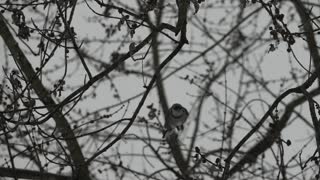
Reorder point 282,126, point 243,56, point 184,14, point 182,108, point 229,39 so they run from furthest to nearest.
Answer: point 229,39 → point 243,56 → point 182,108 → point 282,126 → point 184,14

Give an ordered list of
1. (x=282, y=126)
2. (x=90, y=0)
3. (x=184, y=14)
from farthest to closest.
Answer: (x=282, y=126) < (x=90, y=0) < (x=184, y=14)

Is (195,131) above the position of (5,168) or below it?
above

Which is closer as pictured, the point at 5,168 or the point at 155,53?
the point at 5,168

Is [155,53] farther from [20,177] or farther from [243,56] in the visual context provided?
[20,177]

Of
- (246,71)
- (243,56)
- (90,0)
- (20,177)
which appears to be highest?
(243,56)

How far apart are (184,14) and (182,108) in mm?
3578

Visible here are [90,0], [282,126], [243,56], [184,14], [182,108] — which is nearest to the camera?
[184,14]

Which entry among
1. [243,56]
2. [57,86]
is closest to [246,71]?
[243,56]

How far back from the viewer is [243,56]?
745 cm

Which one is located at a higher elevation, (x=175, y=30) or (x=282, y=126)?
(x=282, y=126)

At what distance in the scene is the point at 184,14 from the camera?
3.21 m

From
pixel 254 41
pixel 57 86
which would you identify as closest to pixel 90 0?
pixel 57 86

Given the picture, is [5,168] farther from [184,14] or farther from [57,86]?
[184,14]

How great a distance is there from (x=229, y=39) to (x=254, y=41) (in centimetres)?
48
